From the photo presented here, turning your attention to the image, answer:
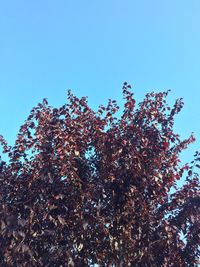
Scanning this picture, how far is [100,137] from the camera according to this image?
6559 millimetres

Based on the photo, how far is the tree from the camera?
18.9ft

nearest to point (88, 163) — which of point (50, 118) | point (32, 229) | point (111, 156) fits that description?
point (111, 156)

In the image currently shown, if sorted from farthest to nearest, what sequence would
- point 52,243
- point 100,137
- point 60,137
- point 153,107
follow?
1. point 153,107
2. point 100,137
3. point 60,137
4. point 52,243

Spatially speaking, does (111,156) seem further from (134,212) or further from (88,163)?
(134,212)

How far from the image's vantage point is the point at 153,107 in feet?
23.3

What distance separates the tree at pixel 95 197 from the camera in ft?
18.9

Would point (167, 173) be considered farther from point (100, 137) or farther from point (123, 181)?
point (100, 137)

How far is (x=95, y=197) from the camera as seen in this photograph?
582 cm

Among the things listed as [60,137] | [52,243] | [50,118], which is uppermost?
[50,118]

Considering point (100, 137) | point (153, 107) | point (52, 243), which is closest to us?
point (52, 243)

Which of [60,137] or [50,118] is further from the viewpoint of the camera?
[50,118]

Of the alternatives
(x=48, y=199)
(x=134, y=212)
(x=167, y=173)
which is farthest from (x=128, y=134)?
(x=48, y=199)

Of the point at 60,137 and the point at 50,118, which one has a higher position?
the point at 50,118

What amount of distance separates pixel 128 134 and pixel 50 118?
4.29 ft
